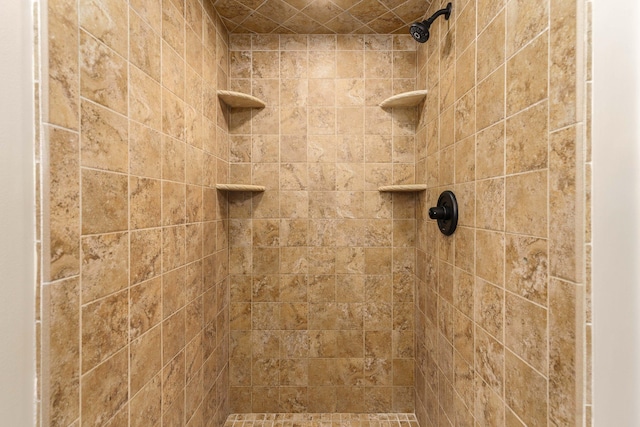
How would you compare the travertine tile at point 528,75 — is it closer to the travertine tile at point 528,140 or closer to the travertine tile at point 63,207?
the travertine tile at point 528,140

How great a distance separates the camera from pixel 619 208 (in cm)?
64

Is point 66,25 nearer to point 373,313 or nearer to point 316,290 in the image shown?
point 316,290

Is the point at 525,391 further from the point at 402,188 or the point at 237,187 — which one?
the point at 237,187

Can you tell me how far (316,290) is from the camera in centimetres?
201

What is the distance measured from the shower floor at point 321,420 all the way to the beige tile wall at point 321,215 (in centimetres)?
18

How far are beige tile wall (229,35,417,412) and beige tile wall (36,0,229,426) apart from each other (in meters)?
0.39

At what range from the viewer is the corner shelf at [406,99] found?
176 centimetres

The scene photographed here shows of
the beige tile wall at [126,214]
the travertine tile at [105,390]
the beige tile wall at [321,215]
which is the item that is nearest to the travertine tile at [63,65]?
the beige tile wall at [126,214]

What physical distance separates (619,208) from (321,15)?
1750 mm

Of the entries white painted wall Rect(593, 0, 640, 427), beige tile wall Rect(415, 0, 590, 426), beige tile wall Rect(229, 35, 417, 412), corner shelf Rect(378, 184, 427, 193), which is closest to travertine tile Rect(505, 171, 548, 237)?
beige tile wall Rect(415, 0, 590, 426)

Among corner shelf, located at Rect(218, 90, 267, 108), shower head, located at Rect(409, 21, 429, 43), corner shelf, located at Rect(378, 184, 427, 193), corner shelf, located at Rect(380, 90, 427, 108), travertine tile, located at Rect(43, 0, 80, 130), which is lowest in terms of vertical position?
corner shelf, located at Rect(378, 184, 427, 193)

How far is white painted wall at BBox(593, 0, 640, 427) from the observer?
2.10ft

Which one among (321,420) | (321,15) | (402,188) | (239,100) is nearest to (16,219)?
(239,100)

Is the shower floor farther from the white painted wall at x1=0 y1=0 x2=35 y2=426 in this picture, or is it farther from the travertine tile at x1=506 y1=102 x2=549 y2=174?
the travertine tile at x1=506 y1=102 x2=549 y2=174
